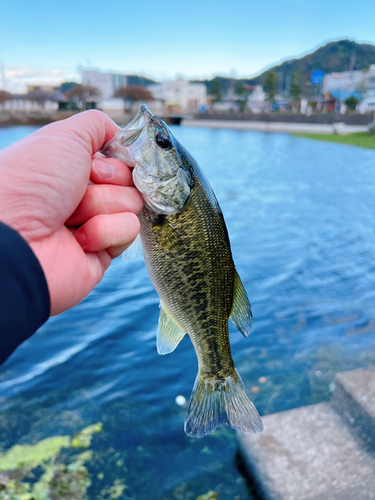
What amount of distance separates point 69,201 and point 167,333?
1.13m

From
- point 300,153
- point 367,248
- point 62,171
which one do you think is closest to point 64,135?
point 62,171

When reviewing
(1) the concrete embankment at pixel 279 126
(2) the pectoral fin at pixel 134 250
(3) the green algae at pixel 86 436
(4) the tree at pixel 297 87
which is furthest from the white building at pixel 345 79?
(2) the pectoral fin at pixel 134 250

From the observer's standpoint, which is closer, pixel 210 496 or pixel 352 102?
pixel 210 496

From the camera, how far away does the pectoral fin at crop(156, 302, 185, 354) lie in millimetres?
2484

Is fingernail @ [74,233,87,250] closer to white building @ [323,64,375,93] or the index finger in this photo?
the index finger

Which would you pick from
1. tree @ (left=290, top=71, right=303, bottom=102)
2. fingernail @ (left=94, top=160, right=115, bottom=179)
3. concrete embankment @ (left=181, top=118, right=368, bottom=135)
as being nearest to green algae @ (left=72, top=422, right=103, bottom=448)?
fingernail @ (left=94, top=160, right=115, bottom=179)

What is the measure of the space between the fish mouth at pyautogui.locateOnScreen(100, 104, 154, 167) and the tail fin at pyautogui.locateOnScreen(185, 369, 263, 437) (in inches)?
60.1

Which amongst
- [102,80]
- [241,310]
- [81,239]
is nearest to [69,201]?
[81,239]

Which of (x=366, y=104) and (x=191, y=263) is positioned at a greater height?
(x=366, y=104)

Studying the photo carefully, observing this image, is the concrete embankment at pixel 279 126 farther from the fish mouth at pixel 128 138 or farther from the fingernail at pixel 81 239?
the fingernail at pixel 81 239

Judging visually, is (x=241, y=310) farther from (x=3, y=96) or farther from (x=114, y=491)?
(x=3, y=96)

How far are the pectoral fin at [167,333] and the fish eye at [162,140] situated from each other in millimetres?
1017

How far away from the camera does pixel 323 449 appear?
12.0 ft

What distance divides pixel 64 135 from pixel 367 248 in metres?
11.6
